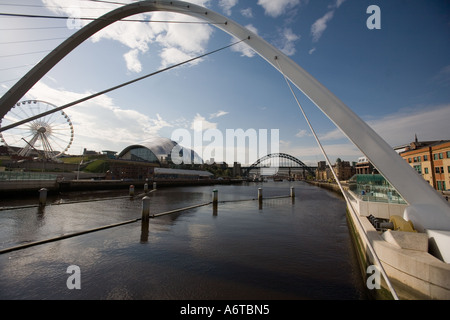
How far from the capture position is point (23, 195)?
26.5m

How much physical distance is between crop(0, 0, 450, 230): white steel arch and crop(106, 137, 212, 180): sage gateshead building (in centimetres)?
6174

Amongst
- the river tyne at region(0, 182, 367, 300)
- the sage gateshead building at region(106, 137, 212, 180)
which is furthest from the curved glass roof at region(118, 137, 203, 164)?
the river tyne at region(0, 182, 367, 300)

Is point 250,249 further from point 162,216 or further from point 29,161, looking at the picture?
point 29,161

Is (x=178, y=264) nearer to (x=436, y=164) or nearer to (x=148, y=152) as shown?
(x=436, y=164)

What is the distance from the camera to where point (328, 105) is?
6.39 meters

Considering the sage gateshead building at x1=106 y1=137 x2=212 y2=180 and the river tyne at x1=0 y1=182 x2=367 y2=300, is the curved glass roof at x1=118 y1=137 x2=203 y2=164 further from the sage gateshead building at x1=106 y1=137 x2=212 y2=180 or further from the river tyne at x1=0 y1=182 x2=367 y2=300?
the river tyne at x1=0 y1=182 x2=367 y2=300

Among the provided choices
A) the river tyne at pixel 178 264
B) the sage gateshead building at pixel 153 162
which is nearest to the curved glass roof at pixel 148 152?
the sage gateshead building at pixel 153 162

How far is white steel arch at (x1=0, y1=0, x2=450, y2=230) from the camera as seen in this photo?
5.09 m

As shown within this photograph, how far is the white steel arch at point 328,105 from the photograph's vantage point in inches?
201

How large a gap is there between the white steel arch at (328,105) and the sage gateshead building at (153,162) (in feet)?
203
